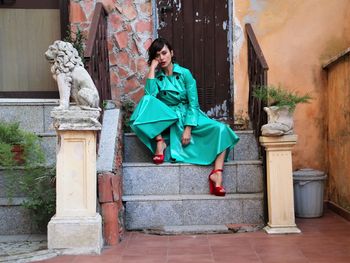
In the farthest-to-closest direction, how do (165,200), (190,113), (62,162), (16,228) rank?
(190,113) < (165,200) < (16,228) < (62,162)

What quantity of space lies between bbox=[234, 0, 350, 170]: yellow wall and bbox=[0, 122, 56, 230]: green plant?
2558mm

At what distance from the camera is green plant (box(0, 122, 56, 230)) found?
3689 millimetres

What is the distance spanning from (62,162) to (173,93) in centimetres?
162

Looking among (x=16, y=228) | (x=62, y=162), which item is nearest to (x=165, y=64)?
(x=62, y=162)

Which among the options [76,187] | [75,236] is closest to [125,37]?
[76,187]

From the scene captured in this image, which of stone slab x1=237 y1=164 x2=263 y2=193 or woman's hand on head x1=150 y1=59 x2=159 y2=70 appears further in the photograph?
woman's hand on head x1=150 y1=59 x2=159 y2=70

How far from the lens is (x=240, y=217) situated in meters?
4.19

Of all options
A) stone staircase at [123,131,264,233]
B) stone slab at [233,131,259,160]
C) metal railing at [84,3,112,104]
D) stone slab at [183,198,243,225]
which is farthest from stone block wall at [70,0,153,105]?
stone slab at [183,198,243,225]

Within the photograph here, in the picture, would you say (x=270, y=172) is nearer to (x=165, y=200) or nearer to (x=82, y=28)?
(x=165, y=200)

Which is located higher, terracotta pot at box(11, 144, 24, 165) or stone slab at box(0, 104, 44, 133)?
stone slab at box(0, 104, 44, 133)

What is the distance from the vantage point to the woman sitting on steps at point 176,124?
14.5 ft

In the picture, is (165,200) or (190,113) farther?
(190,113)

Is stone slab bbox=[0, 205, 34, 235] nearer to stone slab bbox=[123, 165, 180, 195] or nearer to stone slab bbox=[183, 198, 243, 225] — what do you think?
stone slab bbox=[123, 165, 180, 195]

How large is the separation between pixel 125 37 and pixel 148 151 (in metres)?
1.58
